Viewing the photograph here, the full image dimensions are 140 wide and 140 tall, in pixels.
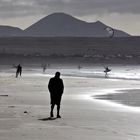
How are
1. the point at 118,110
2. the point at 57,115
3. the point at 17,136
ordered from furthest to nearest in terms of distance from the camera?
the point at 118,110
the point at 57,115
the point at 17,136

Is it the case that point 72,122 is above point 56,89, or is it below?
below

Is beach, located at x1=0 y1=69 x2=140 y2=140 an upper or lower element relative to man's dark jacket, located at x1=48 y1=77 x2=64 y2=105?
lower

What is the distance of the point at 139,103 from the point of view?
22.0 metres

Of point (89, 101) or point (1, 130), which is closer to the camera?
point (1, 130)

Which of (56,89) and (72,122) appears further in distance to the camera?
(56,89)

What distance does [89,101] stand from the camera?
74.7 ft

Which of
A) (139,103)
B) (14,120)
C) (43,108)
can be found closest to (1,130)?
(14,120)

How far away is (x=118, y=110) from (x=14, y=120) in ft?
16.3

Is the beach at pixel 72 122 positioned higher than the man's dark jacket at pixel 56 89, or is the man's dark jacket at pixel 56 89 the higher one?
the man's dark jacket at pixel 56 89

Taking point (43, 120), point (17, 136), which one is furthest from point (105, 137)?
point (43, 120)

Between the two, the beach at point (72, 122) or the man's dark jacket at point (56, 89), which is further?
the man's dark jacket at point (56, 89)

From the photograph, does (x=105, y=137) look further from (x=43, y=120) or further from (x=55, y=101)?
(x=55, y=101)

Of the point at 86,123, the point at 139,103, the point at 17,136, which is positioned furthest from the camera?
the point at 139,103

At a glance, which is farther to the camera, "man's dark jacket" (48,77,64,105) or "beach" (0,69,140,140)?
"man's dark jacket" (48,77,64,105)
